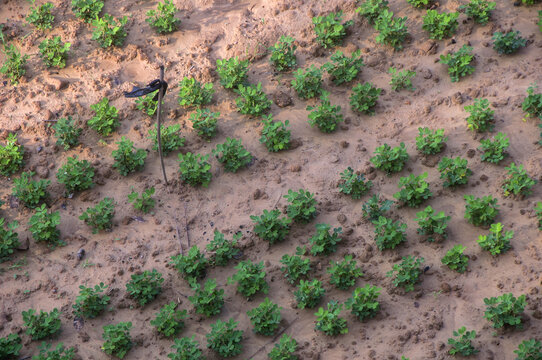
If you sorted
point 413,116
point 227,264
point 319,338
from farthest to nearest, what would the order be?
point 413,116 → point 227,264 → point 319,338

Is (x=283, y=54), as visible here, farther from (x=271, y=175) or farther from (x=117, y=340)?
(x=117, y=340)

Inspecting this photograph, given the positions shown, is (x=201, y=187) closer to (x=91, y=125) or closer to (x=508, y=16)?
(x=91, y=125)

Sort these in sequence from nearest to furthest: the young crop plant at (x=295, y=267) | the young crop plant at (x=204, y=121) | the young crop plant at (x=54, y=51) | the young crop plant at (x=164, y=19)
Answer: the young crop plant at (x=295, y=267), the young crop plant at (x=204, y=121), the young crop plant at (x=54, y=51), the young crop plant at (x=164, y=19)

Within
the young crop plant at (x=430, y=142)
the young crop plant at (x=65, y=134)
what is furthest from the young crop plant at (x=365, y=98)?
the young crop plant at (x=65, y=134)

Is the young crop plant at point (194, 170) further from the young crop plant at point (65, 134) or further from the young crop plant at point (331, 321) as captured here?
the young crop plant at point (331, 321)

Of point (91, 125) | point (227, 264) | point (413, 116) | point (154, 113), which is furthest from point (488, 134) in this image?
point (91, 125)

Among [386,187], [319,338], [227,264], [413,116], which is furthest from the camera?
[413,116]

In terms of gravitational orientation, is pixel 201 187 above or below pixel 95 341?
above
